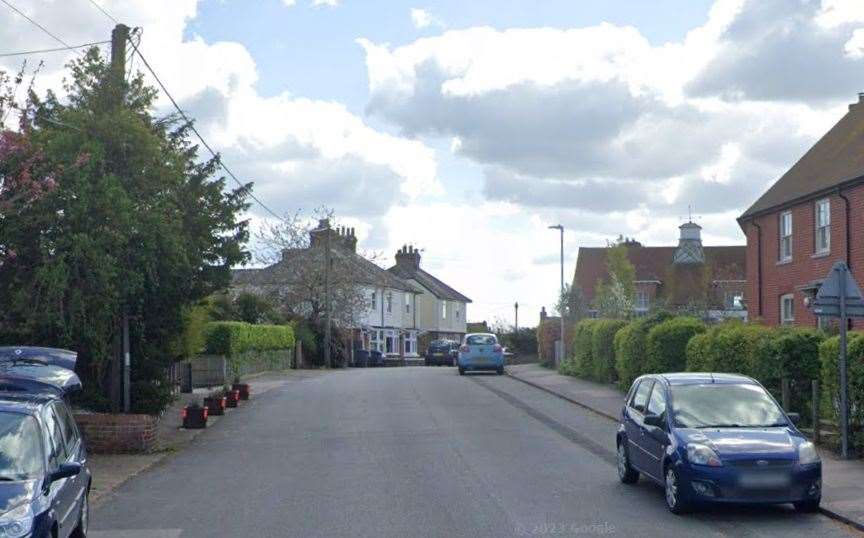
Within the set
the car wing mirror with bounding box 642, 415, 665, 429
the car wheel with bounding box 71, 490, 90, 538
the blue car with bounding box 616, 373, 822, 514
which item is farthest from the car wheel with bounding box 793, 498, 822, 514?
the car wheel with bounding box 71, 490, 90, 538

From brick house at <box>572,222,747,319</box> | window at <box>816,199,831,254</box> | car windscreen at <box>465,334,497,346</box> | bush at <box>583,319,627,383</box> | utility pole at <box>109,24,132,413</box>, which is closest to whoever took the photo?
utility pole at <box>109,24,132,413</box>

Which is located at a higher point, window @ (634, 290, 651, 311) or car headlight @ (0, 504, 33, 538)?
window @ (634, 290, 651, 311)

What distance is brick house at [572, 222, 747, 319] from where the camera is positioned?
71831 millimetres

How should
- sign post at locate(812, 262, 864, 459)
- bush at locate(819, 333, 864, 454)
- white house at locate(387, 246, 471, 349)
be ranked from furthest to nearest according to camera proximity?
1. white house at locate(387, 246, 471, 349)
2. sign post at locate(812, 262, 864, 459)
3. bush at locate(819, 333, 864, 454)

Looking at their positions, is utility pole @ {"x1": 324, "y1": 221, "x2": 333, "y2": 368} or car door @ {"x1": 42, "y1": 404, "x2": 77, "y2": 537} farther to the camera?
utility pole @ {"x1": 324, "y1": 221, "x2": 333, "y2": 368}

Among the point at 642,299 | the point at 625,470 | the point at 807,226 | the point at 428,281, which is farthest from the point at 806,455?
the point at 428,281

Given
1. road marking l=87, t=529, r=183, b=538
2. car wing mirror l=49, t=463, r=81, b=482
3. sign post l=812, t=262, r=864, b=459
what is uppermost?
sign post l=812, t=262, r=864, b=459

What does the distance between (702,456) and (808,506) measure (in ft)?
4.22

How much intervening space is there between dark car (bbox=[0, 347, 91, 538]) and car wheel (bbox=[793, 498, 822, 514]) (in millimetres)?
7255

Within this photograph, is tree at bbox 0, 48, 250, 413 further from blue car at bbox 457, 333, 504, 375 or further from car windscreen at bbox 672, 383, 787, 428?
blue car at bbox 457, 333, 504, 375

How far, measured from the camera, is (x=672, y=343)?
26.0 meters

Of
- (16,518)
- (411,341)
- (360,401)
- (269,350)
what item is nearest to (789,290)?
(360,401)

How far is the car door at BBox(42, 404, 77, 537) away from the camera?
9031mm

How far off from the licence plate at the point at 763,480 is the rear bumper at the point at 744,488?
0.01 meters
